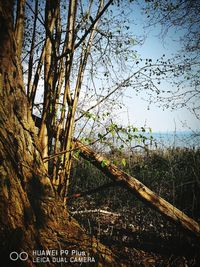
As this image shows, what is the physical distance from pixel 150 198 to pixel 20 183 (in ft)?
5.09

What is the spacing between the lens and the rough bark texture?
51.1 inches

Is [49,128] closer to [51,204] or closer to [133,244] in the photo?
[51,204]

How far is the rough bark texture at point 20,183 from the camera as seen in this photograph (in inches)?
51.1

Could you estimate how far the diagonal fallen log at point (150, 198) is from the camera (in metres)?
2.12

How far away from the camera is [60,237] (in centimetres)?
151

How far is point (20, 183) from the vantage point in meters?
1.39

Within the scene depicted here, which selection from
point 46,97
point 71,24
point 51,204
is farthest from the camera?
point 71,24

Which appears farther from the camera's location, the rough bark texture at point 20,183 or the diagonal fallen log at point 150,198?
the diagonal fallen log at point 150,198

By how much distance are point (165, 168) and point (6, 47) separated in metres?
5.36

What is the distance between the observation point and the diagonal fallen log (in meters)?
2.12

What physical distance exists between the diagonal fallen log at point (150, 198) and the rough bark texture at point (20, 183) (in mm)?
736

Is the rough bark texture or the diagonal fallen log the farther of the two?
the diagonal fallen log

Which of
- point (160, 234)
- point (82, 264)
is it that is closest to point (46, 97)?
point (82, 264)

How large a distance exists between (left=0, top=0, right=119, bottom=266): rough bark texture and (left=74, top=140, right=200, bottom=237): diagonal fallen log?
74 cm
